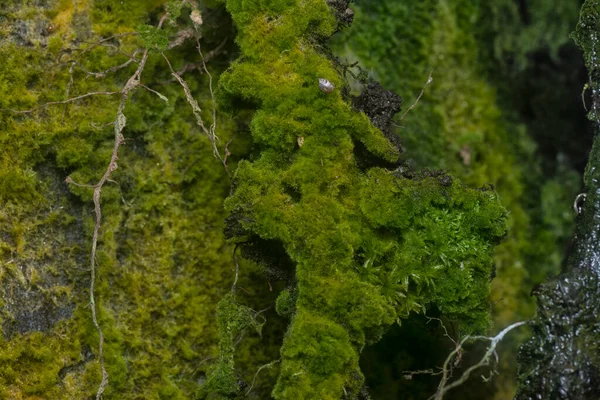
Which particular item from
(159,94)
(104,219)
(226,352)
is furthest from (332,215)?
(104,219)

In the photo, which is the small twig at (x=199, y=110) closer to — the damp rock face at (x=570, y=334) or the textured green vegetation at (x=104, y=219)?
the textured green vegetation at (x=104, y=219)

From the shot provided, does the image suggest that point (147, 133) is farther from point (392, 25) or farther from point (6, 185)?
point (392, 25)

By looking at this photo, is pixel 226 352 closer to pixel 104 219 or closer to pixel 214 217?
pixel 214 217

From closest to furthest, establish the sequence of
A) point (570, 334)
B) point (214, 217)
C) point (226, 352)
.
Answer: point (570, 334), point (226, 352), point (214, 217)

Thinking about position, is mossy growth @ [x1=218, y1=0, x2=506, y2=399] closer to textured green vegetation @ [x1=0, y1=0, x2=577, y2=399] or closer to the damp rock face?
textured green vegetation @ [x1=0, y1=0, x2=577, y2=399]

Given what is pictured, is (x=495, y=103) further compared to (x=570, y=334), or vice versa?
(x=495, y=103)

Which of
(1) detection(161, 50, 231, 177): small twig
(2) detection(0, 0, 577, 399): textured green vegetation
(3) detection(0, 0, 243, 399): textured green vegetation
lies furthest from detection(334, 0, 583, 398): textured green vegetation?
(3) detection(0, 0, 243, 399): textured green vegetation

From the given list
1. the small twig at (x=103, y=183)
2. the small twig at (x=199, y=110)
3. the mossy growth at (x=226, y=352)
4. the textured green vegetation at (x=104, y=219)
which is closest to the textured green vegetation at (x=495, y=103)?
the small twig at (x=199, y=110)
